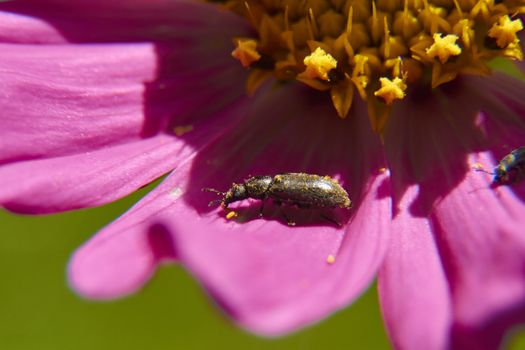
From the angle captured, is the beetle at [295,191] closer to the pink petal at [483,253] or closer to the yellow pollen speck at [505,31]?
the pink petal at [483,253]

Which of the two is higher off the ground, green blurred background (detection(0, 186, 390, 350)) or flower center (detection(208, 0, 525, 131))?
flower center (detection(208, 0, 525, 131))

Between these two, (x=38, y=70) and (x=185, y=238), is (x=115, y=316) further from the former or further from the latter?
(x=185, y=238)

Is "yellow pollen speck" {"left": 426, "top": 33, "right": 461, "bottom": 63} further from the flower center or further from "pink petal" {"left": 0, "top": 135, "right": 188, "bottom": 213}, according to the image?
"pink petal" {"left": 0, "top": 135, "right": 188, "bottom": 213}

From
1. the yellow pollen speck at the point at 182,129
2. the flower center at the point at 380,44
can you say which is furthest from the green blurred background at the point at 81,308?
the flower center at the point at 380,44

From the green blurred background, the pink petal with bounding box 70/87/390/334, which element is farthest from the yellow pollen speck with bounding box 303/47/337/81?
the green blurred background

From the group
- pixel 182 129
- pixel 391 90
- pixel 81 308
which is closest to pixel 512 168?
pixel 391 90

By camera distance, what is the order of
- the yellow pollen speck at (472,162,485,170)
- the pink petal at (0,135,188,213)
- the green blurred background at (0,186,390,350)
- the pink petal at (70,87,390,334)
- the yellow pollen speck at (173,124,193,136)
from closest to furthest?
the pink petal at (70,87,390,334) → the pink petal at (0,135,188,213) → the yellow pollen speck at (472,162,485,170) → the yellow pollen speck at (173,124,193,136) → the green blurred background at (0,186,390,350)
